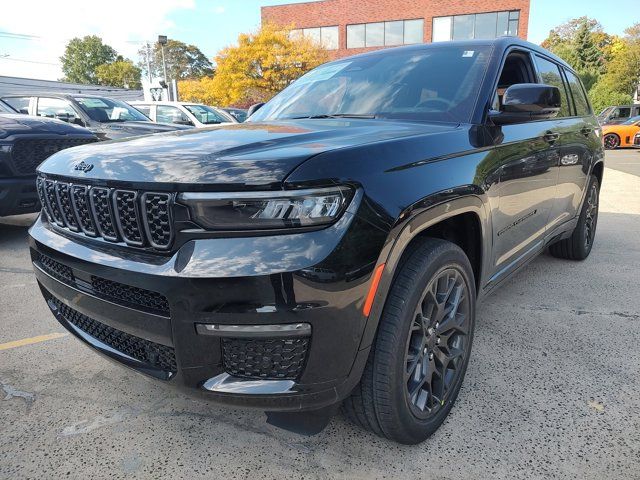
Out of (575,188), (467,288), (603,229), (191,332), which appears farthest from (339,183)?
(603,229)

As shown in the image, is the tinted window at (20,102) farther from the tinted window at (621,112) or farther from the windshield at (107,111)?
the tinted window at (621,112)

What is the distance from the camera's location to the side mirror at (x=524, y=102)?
2326 mm

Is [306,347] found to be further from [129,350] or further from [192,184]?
[129,350]

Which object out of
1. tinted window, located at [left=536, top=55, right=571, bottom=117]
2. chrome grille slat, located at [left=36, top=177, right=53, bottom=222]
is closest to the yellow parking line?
chrome grille slat, located at [left=36, top=177, right=53, bottom=222]

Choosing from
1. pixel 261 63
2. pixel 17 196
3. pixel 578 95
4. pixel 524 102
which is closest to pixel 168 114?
pixel 17 196

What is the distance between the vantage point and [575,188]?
12.3ft

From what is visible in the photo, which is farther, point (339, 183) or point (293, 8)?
point (293, 8)

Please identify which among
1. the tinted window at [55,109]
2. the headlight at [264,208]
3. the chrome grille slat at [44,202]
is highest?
the tinted window at [55,109]

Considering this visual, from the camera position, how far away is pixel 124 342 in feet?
6.10

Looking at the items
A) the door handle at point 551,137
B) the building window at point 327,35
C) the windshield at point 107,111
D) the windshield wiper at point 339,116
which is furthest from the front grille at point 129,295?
the building window at point 327,35

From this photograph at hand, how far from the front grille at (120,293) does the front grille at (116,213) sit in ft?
0.51

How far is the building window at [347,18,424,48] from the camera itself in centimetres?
3594

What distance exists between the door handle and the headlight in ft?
6.81

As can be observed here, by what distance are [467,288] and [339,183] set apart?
991mm
